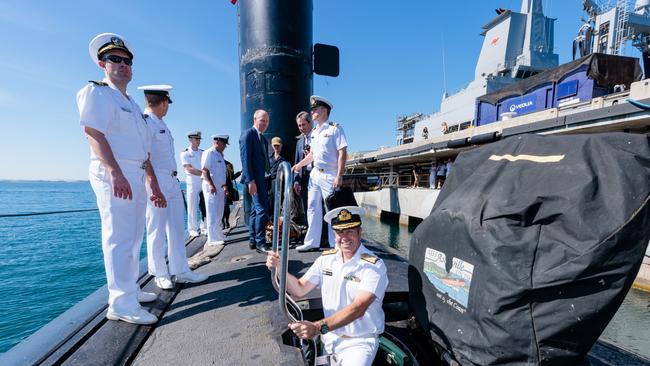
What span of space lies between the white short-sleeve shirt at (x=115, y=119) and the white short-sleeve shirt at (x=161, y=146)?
57 centimetres

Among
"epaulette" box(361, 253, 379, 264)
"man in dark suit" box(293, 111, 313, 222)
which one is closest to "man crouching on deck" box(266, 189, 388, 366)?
"epaulette" box(361, 253, 379, 264)

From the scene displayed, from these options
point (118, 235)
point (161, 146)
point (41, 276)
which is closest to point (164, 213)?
point (161, 146)

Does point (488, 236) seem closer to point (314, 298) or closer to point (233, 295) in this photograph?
point (314, 298)

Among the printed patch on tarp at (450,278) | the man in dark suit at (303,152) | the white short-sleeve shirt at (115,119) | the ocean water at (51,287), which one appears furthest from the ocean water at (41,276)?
the printed patch on tarp at (450,278)

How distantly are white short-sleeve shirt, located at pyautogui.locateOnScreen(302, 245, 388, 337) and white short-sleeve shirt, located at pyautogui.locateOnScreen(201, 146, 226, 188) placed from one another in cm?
420

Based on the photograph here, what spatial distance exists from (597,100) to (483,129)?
483cm

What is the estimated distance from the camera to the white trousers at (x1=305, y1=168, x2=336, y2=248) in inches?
159

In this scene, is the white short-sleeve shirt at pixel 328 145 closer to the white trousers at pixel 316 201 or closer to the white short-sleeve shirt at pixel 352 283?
the white trousers at pixel 316 201

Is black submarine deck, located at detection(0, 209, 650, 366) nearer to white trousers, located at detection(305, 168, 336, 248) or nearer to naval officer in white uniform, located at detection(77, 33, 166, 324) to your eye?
naval officer in white uniform, located at detection(77, 33, 166, 324)

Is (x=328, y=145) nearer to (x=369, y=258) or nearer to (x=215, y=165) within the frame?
(x=369, y=258)

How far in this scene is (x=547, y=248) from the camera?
1277mm

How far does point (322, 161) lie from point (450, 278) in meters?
2.61

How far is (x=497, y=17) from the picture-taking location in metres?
29.5

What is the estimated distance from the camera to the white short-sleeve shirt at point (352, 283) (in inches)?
77.4
